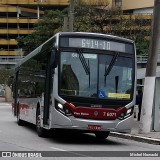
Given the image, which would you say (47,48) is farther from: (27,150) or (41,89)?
(27,150)

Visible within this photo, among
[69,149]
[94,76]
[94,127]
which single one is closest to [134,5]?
[94,76]

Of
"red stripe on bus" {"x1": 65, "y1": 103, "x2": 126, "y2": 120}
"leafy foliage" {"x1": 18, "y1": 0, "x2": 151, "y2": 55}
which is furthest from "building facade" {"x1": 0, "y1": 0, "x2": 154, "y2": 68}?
"red stripe on bus" {"x1": 65, "y1": 103, "x2": 126, "y2": 120}

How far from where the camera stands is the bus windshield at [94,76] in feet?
50.1

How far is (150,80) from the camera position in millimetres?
19531

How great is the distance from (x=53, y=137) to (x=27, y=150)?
4681mm

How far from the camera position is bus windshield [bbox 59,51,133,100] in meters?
15.3

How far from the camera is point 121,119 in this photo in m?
15.6

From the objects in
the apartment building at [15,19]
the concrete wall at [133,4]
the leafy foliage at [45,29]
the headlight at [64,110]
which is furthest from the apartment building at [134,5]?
the headlight at [64,110]

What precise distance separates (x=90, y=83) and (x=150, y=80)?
487 centimetres

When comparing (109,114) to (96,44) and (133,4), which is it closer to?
(96,44)

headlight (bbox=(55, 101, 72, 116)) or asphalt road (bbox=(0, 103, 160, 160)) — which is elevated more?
headlight (bbox=(55, 101, 72, 116))

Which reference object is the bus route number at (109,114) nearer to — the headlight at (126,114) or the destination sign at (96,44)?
the headlight at (126,114)

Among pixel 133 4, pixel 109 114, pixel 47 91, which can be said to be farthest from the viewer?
pixel 133 4

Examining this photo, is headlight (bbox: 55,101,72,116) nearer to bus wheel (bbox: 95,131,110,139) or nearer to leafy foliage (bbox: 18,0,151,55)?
bus wheel (bbox: 95,131,110,139)
